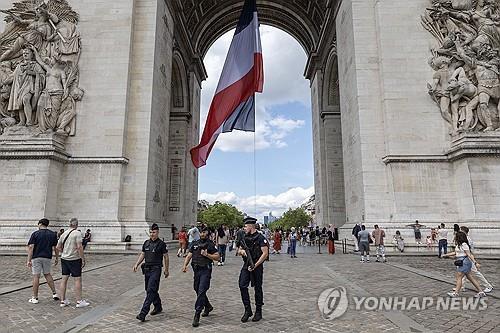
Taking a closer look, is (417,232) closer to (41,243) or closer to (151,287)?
(151,287)

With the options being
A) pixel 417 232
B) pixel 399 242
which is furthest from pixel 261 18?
pixel 399 242

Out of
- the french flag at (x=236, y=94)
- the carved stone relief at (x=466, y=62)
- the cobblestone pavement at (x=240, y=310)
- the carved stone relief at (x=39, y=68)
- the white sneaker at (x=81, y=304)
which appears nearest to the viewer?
the cobblestone pavement at (x=240, y=310)

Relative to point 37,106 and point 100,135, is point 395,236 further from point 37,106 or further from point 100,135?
point 37,106

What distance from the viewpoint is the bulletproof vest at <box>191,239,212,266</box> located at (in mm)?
6238

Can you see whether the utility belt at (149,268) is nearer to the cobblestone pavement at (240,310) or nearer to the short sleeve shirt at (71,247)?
the cobblestone pavement at (240,310)

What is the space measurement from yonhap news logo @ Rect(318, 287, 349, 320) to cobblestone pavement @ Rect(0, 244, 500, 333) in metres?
0.13

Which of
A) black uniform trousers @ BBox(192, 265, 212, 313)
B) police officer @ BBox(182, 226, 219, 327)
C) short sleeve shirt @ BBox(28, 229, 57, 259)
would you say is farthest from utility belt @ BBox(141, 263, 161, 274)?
short sleeve shirt @ BBox(28, 229, 57, 259)

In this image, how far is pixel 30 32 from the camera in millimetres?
19750

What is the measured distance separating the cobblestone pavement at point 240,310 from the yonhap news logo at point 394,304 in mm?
130

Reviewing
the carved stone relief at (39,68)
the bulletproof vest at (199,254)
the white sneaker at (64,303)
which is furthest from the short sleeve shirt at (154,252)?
the carved stone relief at (39,68)

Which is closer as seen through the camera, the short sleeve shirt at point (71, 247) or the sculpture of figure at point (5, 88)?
the short sleeve shirt at point (71, 247)

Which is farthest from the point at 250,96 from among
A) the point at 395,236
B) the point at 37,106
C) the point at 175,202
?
the point at 175,202

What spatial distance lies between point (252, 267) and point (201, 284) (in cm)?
91

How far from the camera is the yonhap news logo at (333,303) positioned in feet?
21.6
